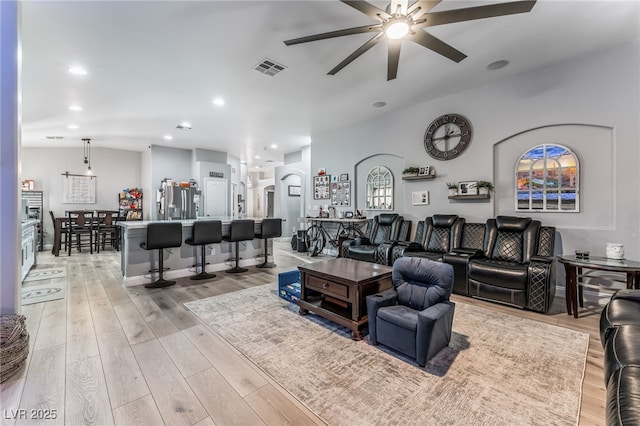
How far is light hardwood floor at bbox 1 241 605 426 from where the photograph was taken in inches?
68.6

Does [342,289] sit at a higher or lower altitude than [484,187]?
lower

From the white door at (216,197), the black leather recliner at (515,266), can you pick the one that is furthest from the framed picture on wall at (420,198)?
the white door at (216,197)

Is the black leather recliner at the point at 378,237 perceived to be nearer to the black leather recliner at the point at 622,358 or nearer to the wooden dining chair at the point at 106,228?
the black leather recliner at the point at 622,358

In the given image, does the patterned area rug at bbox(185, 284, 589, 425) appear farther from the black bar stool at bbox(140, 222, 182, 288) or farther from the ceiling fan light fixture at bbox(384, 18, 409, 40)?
the ceiling fan light fixture at bbox(384, 18, 409, 40)

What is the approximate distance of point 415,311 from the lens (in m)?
2.53

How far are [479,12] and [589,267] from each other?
2.80 meters

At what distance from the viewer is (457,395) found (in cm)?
192

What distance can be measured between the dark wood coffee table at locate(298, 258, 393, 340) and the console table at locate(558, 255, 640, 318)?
6.88 ft

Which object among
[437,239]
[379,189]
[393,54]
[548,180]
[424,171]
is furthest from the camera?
[379,189]

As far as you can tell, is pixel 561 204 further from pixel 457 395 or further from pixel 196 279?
pixel 196 279

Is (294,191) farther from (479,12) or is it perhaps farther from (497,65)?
(479,12)

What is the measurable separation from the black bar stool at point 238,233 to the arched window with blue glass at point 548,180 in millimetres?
4531

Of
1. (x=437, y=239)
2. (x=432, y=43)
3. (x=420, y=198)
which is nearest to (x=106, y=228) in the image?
(x=420, y=198)

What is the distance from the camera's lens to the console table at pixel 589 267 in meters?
2.82
